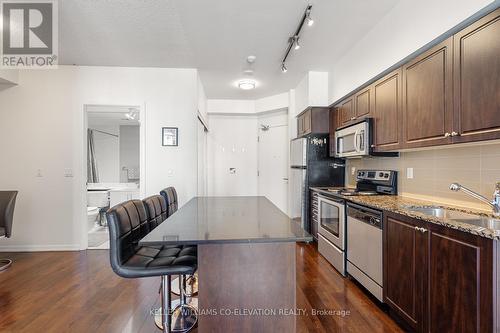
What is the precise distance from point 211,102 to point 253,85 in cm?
158

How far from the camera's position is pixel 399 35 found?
2.39m

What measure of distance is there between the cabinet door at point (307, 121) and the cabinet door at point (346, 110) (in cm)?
48

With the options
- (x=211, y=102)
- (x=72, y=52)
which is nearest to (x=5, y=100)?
(x=72, y=52)

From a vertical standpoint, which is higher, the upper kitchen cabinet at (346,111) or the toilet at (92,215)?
the upper kitchen cabinet at (346,111)

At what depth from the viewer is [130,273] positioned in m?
1.58

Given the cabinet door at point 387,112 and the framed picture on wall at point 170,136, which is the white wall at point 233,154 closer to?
the framed picture on wall at point 170,136

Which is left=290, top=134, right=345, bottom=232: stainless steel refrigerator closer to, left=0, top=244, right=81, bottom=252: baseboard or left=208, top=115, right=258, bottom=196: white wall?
left=208, top=115, right=258, bottom=196: white wall

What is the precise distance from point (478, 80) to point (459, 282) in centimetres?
117

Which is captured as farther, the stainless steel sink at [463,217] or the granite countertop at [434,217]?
the stainless steel sink at [463,217]

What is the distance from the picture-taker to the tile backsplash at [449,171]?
184 cm

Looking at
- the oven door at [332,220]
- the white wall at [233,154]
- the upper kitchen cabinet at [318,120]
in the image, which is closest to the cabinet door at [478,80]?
the oven door at [332,220]

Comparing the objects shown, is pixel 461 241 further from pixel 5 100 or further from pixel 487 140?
pixel 5 100

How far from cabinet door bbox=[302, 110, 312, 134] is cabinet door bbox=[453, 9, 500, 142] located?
2.29 meters

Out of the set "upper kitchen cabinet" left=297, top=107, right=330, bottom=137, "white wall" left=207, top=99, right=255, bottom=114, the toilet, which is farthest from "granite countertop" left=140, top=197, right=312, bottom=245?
the toilet
